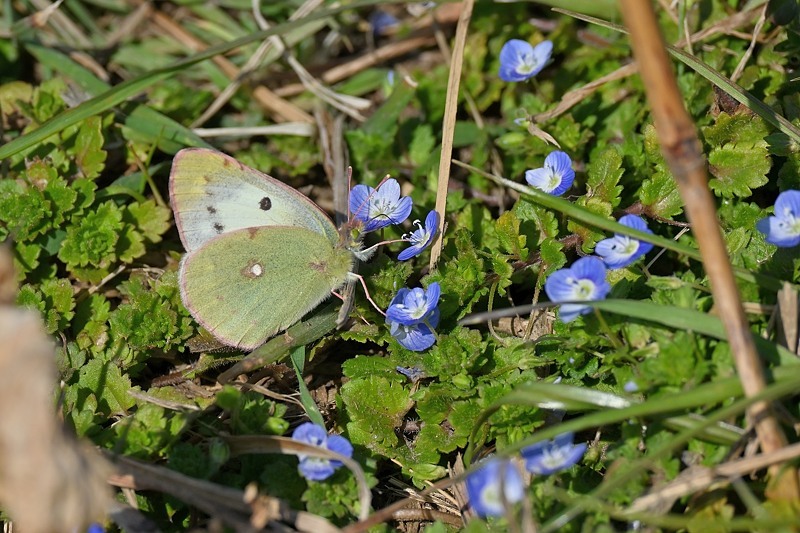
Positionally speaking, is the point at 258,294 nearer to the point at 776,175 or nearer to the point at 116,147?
the point at 116,147

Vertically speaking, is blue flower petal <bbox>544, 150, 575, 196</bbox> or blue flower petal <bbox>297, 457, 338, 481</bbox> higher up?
blue flower petal <bbox>544, 150, 575, 196</bbox>

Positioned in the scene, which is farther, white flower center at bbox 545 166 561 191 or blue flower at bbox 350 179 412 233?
blue flower at bbox 350 179 412 233

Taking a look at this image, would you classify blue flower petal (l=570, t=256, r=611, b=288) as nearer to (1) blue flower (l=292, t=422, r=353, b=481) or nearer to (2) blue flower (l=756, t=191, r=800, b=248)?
(2) blue flower (l=756, t=191, r=800, b=248)

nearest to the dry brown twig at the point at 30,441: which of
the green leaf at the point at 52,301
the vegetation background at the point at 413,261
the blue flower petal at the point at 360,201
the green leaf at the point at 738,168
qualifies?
the vegetation background at the point at 413,261

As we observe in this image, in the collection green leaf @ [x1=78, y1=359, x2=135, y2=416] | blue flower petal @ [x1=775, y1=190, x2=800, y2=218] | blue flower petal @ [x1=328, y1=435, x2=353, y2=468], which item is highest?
blue flower petal @ [x1=775, y1=190, x2=800, y2=218]

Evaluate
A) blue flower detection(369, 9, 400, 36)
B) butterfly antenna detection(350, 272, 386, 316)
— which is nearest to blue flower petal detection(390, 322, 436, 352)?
butterfly antenna detection(350, 272, 386, 316)

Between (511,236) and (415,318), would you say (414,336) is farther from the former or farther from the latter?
(511,236)

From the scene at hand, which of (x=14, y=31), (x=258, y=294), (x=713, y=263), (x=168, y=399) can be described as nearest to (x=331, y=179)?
(x=258, y=294)

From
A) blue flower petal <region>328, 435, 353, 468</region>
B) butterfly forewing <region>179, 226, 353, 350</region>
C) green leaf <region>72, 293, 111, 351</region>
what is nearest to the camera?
blue flower petal <region>328, 435, 353, 468</region>
